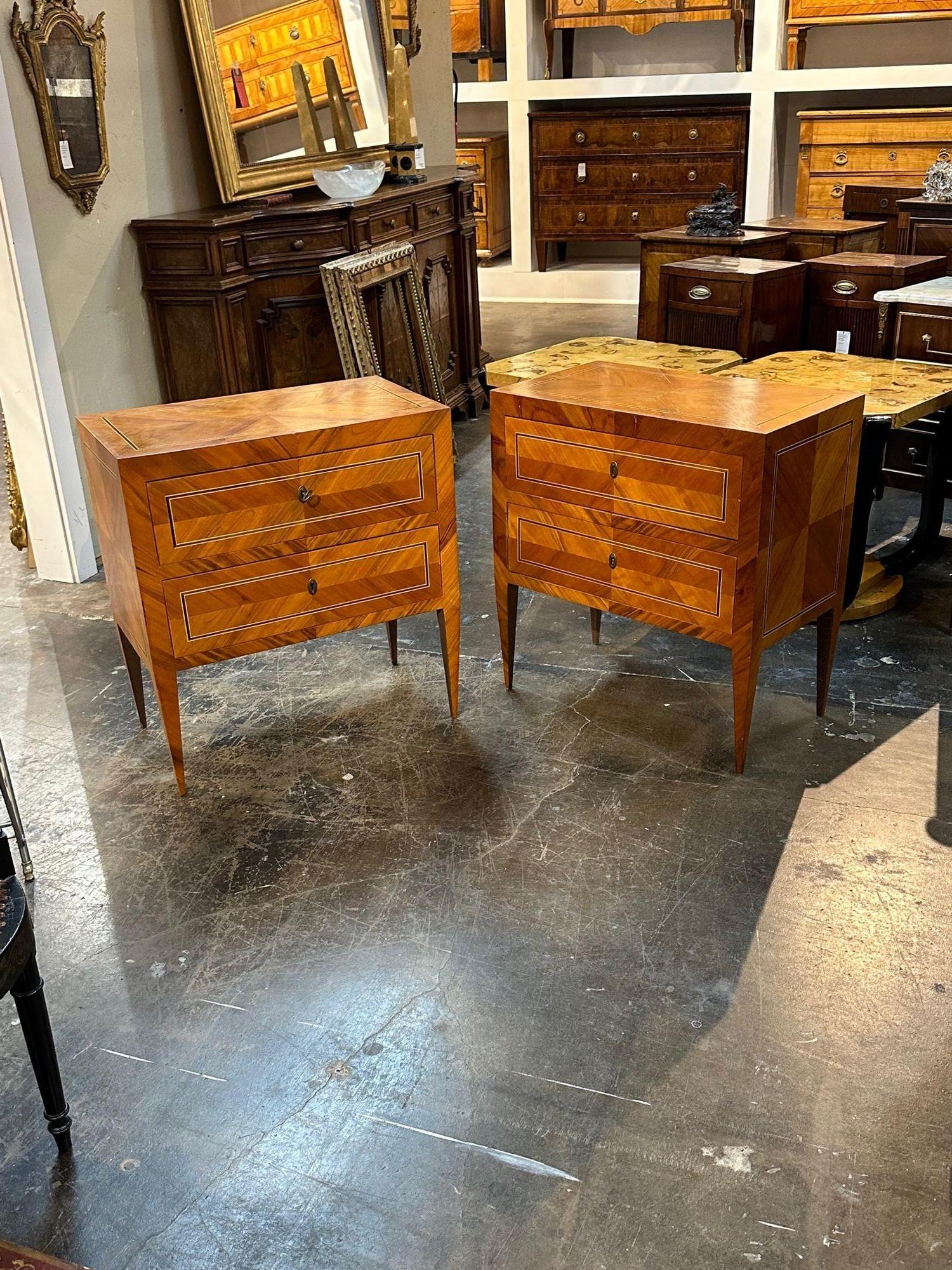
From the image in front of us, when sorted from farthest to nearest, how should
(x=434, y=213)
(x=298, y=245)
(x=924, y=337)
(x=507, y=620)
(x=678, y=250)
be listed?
1. (x=434, y=213)
2. (x=678, y=250)
3. (x=298, y=245)
4. (x=924, y=337)
5. (x=507, y=620)

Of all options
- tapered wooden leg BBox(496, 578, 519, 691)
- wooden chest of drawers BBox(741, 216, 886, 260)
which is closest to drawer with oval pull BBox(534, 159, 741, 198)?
wooden chest of drawers BBox(741, 216, 886, 260)

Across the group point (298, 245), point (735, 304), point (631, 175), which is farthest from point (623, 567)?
point (631, 175)

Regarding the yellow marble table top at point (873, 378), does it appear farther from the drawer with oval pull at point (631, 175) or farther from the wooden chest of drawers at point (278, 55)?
the drawer with oval pull at point (631, 175)

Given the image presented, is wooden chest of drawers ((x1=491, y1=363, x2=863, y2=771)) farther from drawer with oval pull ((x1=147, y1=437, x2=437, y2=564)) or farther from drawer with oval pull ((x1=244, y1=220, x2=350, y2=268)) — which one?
drawer with oval pull ((x1=244, y1=220, x2=350, y2=268))

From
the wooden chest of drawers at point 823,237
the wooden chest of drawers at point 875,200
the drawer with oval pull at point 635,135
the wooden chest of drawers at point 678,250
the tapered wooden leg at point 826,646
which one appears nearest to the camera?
the tapered wooden leg at point 826,646

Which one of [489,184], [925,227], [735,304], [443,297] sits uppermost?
[489,184]

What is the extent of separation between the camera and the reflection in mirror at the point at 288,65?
15.4 ft

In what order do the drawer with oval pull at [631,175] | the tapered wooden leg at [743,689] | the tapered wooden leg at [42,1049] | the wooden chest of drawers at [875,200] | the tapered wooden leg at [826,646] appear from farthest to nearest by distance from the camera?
the drawer with oval pull at [631,175] < the wooden chest of drawers at [875,200] < the tapered wooden leg at [826,646] < the tapered wooden leg at [743,689] < the tapered wooden leg at [42,1049]

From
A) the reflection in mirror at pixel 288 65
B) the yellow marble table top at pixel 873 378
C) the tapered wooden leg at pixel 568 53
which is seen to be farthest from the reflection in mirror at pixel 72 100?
the tapered wooden leg at pixel 568 53

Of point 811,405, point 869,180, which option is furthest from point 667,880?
point 869,180

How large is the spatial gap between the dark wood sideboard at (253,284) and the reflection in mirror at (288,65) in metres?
0.30

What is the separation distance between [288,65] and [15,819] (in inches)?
147

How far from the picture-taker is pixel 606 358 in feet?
12.8

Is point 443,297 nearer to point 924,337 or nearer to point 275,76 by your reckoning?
point 275,76
